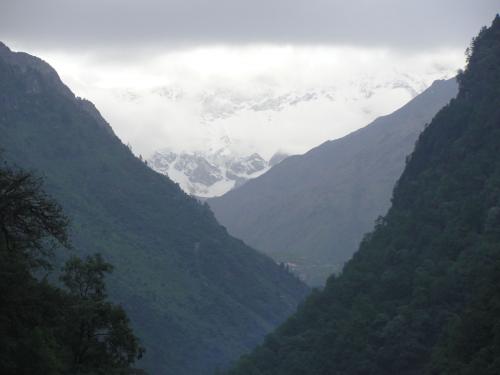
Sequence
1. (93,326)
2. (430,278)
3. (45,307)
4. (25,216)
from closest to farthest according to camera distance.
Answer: (45,307)
(25,216)
(93,326)
(430,278)

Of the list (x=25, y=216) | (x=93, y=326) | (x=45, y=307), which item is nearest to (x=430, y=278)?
(x=93, y=326)

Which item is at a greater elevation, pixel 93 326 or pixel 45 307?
pixel 45 307

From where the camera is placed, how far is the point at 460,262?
95875mm

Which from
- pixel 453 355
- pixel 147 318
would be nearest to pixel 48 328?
pixel 453 355

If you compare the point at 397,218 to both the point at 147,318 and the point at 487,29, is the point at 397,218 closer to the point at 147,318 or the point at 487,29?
the point at 487,29

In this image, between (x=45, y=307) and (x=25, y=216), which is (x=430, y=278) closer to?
(x=45, y=307)

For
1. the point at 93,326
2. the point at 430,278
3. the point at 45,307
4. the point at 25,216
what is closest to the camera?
the point at 45,307

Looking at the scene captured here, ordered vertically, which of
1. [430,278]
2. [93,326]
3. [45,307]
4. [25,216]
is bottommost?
[93,326]

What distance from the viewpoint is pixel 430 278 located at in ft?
327

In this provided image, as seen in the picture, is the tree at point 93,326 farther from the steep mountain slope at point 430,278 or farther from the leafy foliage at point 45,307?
the steep mountain slope at point 430,278

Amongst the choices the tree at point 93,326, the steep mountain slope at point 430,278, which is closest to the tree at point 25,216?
the tree at point 93,326

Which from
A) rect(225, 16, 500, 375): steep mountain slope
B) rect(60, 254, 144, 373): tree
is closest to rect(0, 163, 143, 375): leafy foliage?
rect(60, 254, 144, 373): tree

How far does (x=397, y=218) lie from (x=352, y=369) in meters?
25.9

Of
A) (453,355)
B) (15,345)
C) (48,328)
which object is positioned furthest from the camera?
(453,355)
